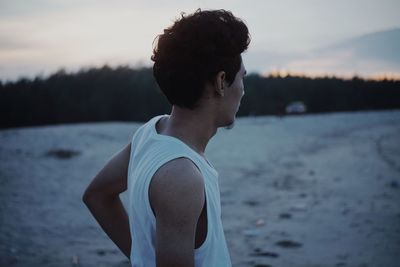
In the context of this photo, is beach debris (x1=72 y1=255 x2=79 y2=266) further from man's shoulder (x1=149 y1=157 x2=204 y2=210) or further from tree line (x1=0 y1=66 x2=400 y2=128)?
tree line (x1=0 y1=66 x2=400 y2=128)

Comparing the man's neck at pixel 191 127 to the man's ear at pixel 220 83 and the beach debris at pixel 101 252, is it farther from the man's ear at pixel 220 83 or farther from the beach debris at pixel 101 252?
the beach debris at pixel 101 252

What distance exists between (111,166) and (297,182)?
25.2 ft

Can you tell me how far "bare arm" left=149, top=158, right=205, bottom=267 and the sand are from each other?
3.49 m

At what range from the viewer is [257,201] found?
752cm

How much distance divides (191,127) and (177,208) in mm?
355

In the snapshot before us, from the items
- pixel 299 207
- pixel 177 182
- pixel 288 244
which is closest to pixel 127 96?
pixel 299 207

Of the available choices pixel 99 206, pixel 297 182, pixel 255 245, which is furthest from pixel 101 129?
pixel 99 206

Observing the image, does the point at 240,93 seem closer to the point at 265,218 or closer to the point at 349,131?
the point at 265,218

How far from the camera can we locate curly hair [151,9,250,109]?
1.35 m

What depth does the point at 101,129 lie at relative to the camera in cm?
1666

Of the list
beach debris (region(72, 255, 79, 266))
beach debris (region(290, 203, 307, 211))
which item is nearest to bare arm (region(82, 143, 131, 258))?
beach debris (region(72, 255, 79, 266))

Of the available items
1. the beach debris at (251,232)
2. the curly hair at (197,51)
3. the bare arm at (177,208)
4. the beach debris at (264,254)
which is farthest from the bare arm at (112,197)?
the beach debris at (251,232)

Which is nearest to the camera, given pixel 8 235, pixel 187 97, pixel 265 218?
pixel 187 97

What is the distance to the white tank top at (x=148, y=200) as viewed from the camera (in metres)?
1.23
